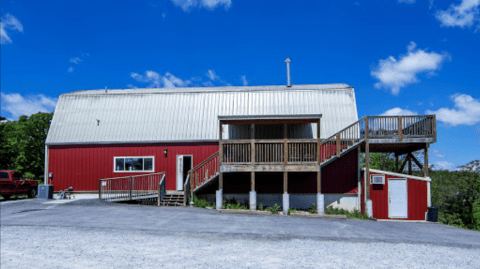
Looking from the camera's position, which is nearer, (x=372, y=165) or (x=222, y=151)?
(x=222, y=151)

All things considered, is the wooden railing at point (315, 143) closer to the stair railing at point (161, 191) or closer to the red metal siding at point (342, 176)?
the red metal siding at point (342, 176)

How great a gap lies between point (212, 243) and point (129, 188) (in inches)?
456

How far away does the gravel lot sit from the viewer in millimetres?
8367

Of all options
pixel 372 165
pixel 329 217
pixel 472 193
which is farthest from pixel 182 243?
pixel 372 165

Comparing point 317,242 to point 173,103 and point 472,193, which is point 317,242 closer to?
point 173,103

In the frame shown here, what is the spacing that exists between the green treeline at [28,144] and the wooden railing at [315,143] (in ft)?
88.6

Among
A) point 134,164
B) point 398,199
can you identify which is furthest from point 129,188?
point 398,199

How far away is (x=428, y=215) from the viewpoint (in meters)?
17.6

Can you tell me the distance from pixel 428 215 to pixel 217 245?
40.7 feet

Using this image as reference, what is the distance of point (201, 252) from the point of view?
902 centimetres

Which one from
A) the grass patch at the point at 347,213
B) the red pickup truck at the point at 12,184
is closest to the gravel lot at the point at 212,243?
the grass patch at the point at 347,213

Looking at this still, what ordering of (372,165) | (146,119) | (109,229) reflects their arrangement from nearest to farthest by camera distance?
(109,229)
(146,119)
(372,165)

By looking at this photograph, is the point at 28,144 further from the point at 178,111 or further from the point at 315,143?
the point at 315,143

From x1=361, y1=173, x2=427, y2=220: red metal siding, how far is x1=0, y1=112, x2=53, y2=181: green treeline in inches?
1256
